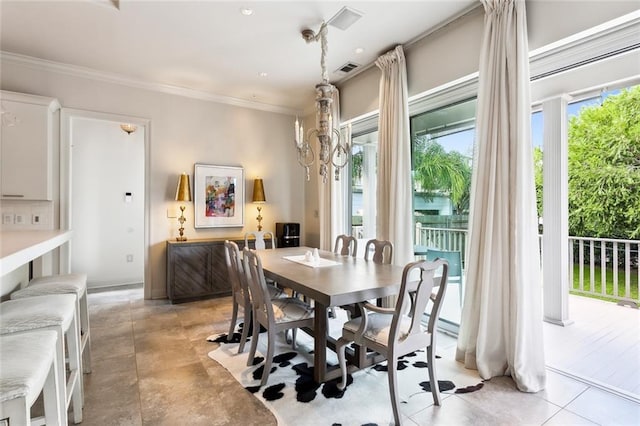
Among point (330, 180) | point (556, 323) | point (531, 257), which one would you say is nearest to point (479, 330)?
point (531, 257)

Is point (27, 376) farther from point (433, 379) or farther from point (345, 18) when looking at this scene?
point (345, 18)

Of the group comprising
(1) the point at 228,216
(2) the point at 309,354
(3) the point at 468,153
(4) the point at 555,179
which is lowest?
(2) the point at 309,354

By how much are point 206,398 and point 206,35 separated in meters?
3.34

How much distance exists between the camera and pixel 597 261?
3852mm

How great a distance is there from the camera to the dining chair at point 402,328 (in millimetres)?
1892

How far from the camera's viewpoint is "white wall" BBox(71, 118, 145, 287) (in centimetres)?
522

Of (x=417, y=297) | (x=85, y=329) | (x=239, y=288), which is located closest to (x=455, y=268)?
(x=417, y=297)

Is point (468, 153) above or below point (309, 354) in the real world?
above

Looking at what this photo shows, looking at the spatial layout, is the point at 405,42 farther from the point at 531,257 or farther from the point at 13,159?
the point at 13,159

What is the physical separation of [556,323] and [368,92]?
3.37 metres

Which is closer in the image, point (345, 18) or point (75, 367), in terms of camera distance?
point (75, 367)

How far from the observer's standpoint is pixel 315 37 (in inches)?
127

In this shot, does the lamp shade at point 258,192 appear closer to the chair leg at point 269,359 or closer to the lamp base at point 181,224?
the lamp base at point 181,224

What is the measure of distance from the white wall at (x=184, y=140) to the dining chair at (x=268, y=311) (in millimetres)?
2653
